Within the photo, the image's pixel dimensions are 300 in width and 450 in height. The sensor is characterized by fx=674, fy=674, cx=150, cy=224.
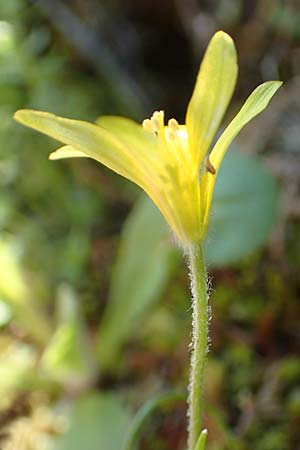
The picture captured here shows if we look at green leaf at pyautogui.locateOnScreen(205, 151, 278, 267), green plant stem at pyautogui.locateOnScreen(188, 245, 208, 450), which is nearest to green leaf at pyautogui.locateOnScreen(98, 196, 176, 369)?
green leaf at pyautogui.locateOnScreen(205, 151, 278, 267)

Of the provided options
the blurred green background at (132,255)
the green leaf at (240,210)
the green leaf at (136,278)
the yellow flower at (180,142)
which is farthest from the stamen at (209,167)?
the green leaf at (136,278)

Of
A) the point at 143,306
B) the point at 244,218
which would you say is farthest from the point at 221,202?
the point at 143,306

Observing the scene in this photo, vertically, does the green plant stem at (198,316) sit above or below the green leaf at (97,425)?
below

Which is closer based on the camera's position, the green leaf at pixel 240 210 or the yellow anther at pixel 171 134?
the yellow anther at pixel 171 134

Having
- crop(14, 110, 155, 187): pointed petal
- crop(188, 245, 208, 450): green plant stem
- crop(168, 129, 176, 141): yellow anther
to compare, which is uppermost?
crop(168, 129, 176, 141): yellow anther

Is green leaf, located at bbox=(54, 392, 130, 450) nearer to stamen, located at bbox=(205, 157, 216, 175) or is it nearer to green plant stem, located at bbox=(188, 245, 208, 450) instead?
green plant stem, located at bbox=(188, 245, 208, 450)

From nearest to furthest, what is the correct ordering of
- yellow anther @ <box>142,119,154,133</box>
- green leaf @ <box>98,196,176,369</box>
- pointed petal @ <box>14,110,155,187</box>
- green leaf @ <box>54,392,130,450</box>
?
pointed petal @ <box>14,110,155,187</box> → yellow anther @ <box>142,119,154,133</box> → green leaf @ <box>54,392,130,450</box> → green leaf @ <box>98,196,176,369</box>

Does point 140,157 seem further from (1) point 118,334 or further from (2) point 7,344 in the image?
(2) point 7,344

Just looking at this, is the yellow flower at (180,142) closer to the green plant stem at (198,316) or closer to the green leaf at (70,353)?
the green plant stem at (198,316)
